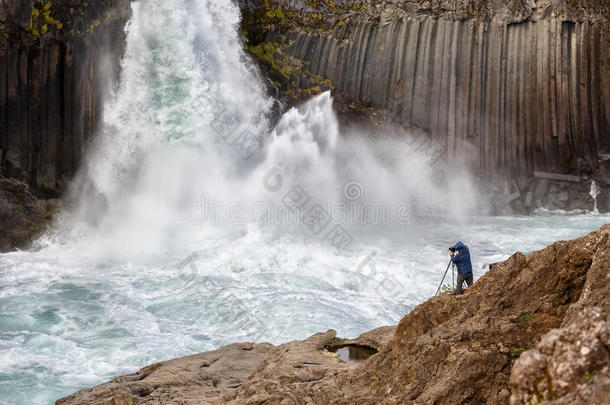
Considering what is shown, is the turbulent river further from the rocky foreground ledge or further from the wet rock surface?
the rocky foreground ledge

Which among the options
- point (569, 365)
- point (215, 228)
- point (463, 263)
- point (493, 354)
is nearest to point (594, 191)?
point (215, 228)

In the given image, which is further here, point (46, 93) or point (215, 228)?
point (46, 93)

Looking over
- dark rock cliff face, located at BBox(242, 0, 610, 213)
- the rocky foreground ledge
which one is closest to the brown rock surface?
the rocky foreground ledge

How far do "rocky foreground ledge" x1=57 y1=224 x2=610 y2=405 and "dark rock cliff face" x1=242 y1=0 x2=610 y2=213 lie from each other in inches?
729

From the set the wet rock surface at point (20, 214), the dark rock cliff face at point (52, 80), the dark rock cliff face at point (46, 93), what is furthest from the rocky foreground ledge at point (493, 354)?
the dark rock cliff face at point (52, 80)

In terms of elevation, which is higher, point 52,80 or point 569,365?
point 52,80

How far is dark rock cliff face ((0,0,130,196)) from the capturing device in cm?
1894

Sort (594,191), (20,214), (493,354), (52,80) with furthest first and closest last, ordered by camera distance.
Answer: (594,191) < (52,80) < (20,214) < (493,354)

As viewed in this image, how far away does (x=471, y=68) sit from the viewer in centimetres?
2386

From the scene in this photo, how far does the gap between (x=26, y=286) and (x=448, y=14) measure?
1815 centimetres

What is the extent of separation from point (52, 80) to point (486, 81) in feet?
52.3

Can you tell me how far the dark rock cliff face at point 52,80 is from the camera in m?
18.9

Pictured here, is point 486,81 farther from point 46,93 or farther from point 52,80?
point 46,93

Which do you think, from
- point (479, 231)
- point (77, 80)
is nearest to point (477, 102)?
point (479, 231)
